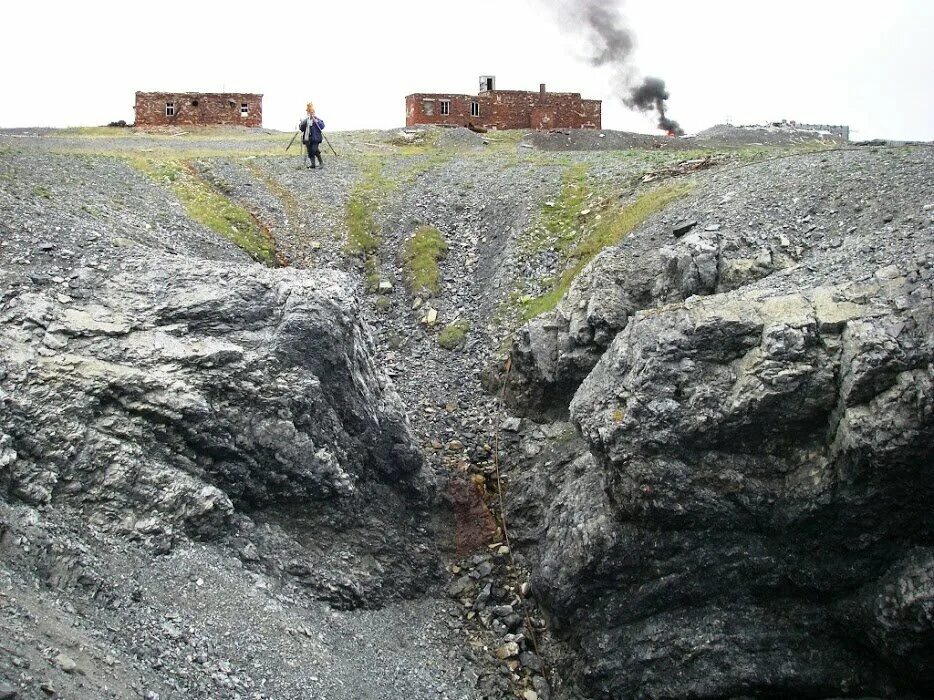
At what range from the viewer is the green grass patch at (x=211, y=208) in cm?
3484

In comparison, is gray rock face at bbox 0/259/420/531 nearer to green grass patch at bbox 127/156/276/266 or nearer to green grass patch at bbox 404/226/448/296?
green grass patch at bbox 404/226/448/296

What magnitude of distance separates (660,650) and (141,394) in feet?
44.6

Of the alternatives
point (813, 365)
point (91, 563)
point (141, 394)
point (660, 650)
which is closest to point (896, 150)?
point (813, 365)

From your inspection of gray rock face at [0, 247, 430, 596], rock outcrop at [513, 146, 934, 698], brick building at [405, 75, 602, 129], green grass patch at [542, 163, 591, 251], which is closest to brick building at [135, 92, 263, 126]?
→ brick building at [405, 75, 602, 129]

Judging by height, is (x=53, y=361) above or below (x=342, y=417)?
above

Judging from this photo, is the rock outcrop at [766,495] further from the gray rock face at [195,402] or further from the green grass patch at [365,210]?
the green grass patch at [365,210]

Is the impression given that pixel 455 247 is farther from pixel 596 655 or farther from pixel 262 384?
pixel 596 655

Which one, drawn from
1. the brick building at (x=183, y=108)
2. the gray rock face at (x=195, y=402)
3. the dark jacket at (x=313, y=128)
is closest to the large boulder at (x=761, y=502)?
the gray rock face at (x=195, y=402)

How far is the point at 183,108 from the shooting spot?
203 ft

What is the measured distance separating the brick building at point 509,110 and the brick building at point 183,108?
43.6ft

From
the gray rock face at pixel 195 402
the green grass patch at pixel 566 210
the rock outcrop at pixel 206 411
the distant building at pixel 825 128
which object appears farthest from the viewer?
the distant building at pixel 825 128

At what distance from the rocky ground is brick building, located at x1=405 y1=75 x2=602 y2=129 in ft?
108

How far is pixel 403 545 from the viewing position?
24125 millimetres

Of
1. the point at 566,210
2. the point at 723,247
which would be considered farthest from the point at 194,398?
the point at 566,210
